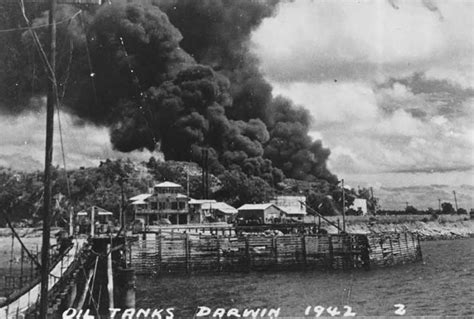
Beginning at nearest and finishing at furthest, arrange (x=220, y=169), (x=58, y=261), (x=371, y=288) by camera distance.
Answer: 1. (x=58, y=261)
2. (x=371, y=288)
3. (x=220, y=169)

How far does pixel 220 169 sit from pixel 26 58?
42.7 metres

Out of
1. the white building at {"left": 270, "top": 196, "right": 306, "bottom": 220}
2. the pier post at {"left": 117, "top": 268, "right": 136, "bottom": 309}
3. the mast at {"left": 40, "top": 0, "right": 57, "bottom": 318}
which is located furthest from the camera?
the white building at {"left": 270, "top": 196, "right": 306, "bottom": 220}

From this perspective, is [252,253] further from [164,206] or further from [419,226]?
[419,226]

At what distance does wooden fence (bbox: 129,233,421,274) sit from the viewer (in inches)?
1208

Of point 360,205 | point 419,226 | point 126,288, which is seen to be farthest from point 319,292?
point 360,205

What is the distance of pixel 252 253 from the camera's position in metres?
32.6

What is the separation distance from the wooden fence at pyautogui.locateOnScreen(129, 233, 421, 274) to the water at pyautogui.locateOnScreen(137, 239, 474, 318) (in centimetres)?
123

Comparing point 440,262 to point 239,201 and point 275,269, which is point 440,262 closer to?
point 275,269

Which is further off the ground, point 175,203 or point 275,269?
point 175,203

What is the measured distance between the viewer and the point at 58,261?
2038 centimetres

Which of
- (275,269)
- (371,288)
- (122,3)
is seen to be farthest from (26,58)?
(122,3)

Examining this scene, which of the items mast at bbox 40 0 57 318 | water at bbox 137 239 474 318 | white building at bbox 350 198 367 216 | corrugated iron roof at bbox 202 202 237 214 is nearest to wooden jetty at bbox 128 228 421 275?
water at bbox 137 239 474 318

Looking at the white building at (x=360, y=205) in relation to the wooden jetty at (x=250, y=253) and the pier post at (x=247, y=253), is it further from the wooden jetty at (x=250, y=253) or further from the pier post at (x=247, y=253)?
the pier post at (x=247, y=253)

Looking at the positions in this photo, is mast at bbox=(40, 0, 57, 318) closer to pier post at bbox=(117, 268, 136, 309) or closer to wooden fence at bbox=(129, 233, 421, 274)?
pier post at bbox=(117, 268, 136, 309)
